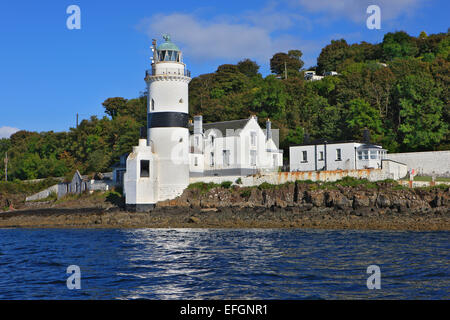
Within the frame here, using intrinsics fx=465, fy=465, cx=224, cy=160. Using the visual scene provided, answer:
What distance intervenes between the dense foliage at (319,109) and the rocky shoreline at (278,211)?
40.4 feet

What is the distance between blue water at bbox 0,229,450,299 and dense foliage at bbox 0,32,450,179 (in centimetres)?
2223

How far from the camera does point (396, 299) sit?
1374cm

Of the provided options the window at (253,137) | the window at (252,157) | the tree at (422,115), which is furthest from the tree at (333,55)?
the window at (252,157)

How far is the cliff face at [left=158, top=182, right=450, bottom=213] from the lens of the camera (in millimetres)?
35125

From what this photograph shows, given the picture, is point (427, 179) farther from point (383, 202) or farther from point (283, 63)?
point (283, 63)

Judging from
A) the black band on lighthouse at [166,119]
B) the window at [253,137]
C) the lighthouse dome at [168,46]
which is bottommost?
the window at [253,137]

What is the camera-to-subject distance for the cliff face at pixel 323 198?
3512 cm

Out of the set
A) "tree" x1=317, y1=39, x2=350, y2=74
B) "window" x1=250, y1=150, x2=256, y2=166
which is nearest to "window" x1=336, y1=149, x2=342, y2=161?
"window" x1=250, y1=150, x2=256, y2=166

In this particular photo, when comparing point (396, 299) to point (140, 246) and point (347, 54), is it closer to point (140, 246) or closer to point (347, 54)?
point (140, 246)

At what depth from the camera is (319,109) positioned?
198 feet

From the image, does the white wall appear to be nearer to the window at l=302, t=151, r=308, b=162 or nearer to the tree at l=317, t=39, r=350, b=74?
the window at l=302, t=151, r=308, b=162

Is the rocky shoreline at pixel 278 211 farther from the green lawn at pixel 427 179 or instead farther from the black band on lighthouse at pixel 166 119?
the black band on lighthouse at pixel 166 119

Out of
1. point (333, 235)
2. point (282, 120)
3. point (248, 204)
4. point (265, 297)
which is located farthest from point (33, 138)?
point (265, 297)
